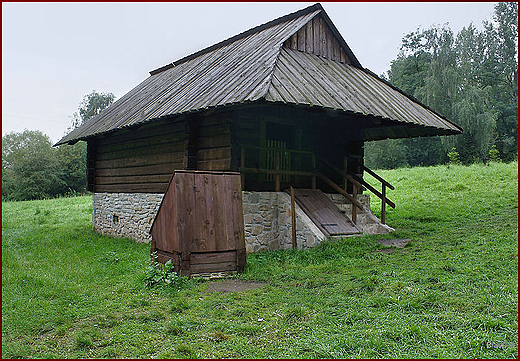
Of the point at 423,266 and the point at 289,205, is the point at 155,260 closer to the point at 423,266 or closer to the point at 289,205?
the point at 289,205

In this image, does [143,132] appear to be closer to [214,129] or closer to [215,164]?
[214,129]

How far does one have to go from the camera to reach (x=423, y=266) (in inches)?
247

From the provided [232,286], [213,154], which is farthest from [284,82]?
[232,286]

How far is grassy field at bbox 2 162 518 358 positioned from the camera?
3799 millimetres

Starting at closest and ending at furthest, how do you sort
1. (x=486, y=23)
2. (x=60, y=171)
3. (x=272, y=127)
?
(x=272, y=127), (x=486, y=23), (x=60, y=171)

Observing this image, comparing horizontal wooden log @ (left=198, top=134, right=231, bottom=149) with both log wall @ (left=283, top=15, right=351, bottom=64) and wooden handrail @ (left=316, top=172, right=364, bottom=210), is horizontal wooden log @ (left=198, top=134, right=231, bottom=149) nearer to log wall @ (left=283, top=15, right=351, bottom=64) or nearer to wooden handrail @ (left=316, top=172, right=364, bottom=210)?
wooden handrail @ (left=316, top=172, right=364, bottom=210)

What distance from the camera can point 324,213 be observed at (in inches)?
363

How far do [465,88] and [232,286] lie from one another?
30361 mm

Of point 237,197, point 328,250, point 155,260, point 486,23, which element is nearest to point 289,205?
point 328,250

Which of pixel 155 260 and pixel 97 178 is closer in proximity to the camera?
pixel 155 260

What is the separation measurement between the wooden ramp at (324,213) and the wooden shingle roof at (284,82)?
7.11 feet

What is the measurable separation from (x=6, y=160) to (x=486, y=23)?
144 feet

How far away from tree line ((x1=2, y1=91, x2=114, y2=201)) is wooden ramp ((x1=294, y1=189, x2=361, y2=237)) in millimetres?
30454

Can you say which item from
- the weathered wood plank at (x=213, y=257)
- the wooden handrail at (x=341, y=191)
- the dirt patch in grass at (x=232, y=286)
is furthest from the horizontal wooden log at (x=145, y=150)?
the dirt patch in grass at (x=232, y=286)
